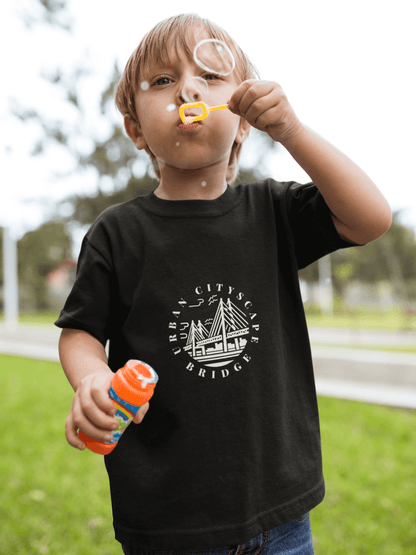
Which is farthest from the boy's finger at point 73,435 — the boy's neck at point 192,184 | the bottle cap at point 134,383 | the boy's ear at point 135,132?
the boy's ear at point 135,132

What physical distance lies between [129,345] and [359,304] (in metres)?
26.8

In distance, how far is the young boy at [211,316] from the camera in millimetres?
914

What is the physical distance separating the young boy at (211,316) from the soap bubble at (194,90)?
0.06 feet

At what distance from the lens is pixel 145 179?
18.1 feet

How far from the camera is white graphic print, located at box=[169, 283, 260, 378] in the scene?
3.13 ft

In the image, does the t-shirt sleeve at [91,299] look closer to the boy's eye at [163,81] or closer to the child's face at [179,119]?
the child's face at [179,119]

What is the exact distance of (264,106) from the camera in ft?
2.76

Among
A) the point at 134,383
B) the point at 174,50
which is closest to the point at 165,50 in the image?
the point at 174,50

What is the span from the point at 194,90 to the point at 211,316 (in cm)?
44

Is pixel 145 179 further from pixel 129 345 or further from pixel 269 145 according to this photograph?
pixel 129 345

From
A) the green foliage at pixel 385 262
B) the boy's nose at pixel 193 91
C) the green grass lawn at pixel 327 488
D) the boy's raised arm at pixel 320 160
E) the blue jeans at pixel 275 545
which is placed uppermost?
the boy's nose at pixel 193 91

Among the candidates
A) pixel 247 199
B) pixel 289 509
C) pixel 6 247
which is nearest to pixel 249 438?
pixel 289 509

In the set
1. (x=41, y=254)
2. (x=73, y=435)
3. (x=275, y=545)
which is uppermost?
(x=73, y=435)

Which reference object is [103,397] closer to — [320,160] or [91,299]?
[91,299]
